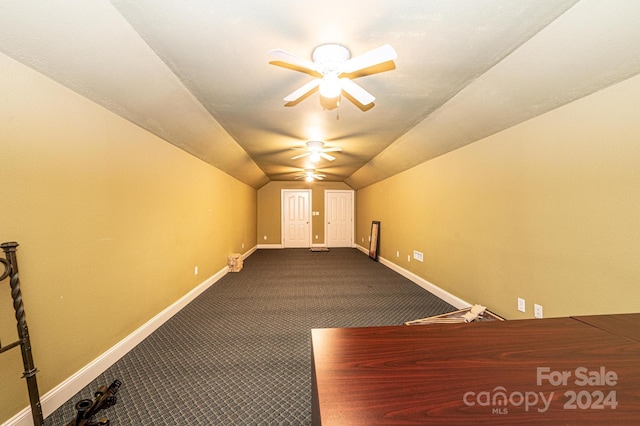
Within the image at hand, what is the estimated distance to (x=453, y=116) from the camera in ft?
9.73

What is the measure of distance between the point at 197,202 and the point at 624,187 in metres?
4.77

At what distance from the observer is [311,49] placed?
6.22 ft

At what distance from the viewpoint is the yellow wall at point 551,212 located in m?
1.83

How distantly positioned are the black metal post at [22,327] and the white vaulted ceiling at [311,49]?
3.88 ft

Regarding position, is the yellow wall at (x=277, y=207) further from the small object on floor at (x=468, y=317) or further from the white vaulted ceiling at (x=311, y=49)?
the small object on floor at (x=468, y=317)

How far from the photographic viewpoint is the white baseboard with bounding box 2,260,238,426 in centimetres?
161

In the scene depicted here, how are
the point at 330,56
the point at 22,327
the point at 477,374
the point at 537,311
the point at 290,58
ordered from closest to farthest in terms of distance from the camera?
the point at 477,374, the point at 22,327, the point at 290,58, the point at 330,56, the point at 537,311

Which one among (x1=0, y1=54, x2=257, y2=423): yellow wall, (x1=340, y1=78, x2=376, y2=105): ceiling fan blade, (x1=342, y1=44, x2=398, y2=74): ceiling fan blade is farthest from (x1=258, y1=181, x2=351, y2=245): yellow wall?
(x1=342, y1=44, x2=398, y2=74): ceiling fan blade

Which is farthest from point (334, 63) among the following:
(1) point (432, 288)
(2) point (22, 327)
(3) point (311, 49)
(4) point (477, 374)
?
(1) point (432, 288)

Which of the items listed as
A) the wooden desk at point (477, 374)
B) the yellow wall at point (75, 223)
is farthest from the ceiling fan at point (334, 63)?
the yellow wall at point (75, 223)

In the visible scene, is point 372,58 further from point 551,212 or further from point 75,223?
point 75,223

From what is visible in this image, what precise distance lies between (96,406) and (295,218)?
7.75m

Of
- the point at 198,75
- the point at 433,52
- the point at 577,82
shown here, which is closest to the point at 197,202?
the point at 198,75

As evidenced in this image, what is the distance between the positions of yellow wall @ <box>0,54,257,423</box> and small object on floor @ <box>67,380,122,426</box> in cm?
33
